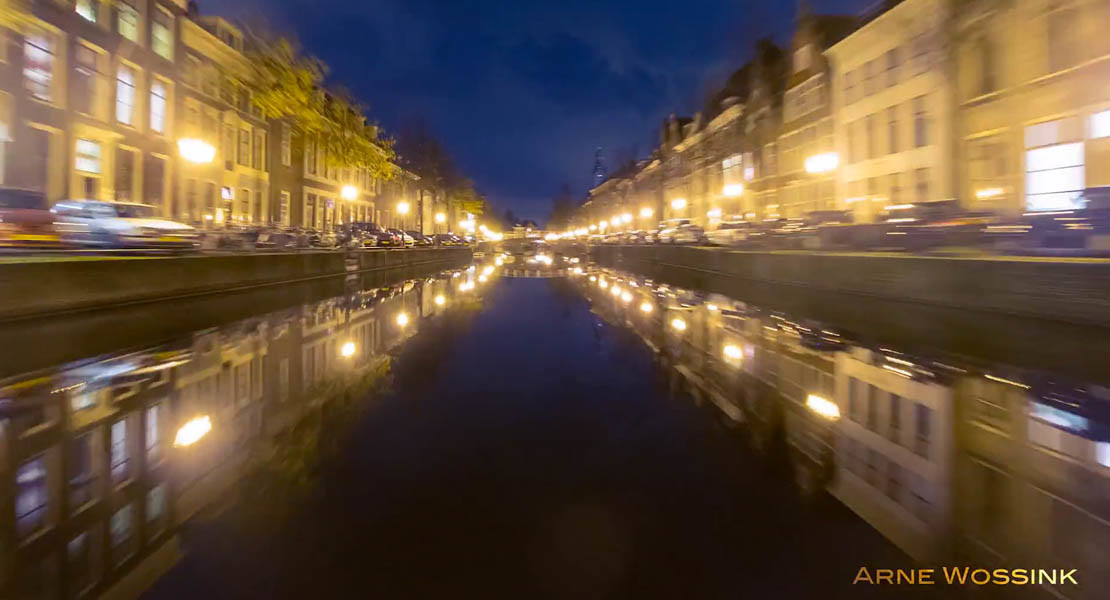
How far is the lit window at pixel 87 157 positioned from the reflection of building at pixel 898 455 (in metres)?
34.2

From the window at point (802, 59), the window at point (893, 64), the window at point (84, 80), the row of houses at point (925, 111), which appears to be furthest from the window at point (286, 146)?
the window at point (893, 64)

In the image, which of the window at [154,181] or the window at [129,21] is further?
the window at [154,181]

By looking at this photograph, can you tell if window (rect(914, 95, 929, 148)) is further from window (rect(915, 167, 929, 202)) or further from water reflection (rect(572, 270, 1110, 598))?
water reflection (rect(572, 270, 1110, 598))

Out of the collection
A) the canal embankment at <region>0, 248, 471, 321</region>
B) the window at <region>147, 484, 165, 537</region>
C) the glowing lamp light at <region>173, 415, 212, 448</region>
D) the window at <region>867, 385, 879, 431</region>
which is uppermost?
the canal embankment at <region>0, 248, 471, 321</region>

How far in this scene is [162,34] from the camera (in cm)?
3625

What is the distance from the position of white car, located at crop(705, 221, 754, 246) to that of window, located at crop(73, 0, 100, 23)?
32.5 m

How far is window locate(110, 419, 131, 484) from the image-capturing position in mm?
4273

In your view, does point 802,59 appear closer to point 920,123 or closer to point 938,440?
point 920,123

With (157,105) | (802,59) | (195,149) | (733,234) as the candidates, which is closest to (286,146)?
(157,105)

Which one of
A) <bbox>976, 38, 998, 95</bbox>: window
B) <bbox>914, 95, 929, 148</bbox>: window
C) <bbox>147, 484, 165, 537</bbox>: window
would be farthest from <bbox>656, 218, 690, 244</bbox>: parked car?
<bbox>147, 484, 165, 537</bbox>: window

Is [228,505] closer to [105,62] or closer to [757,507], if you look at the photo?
[757,507]

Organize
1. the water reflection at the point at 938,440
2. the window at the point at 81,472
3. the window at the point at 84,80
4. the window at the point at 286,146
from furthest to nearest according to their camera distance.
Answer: the window at the point at 286,146
the window at the point at 84,80
the window at the point at 81,472
the water reflection at the point at 938,440

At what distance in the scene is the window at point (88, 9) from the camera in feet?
99.9

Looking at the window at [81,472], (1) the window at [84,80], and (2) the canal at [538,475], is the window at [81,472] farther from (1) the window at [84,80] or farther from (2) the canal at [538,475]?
(1) the window at [84,80]
